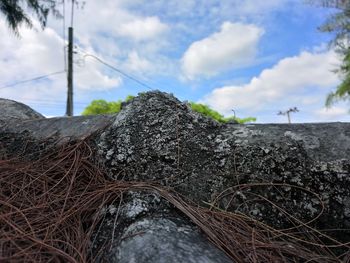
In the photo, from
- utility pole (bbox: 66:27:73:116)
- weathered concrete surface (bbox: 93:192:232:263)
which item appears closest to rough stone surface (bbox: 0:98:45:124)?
weathered concrete surface (bbox: 93:192:232:263)

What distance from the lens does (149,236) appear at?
1.21 metres

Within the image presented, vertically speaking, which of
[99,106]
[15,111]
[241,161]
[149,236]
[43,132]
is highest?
[99,106]

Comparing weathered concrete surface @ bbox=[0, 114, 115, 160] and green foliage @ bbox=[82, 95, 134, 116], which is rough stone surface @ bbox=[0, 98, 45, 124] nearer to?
weathered concrete surface @ bbox=[0, 114, 115, 160]

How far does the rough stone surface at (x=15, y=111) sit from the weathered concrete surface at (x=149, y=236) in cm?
135

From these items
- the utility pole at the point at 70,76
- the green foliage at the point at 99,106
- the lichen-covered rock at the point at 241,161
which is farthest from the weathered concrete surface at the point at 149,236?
the green foliage at the point at 99,106

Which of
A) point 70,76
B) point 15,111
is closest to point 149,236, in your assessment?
point 15,111

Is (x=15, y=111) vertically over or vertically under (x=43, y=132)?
over

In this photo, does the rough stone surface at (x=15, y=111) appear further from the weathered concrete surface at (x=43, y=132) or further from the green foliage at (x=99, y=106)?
the green foliage at (x=99, y=106)

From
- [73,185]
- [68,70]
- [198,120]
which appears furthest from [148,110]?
[68,70]

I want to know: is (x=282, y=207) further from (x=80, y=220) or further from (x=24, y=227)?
(x=24, y=227)

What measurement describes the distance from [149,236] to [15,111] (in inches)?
69.2

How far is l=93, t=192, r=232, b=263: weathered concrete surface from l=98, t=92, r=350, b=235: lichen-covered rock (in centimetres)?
22

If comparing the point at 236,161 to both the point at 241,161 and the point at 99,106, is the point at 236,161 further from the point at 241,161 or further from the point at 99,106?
the point at 99,106

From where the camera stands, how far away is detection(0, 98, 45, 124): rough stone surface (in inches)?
97.7
